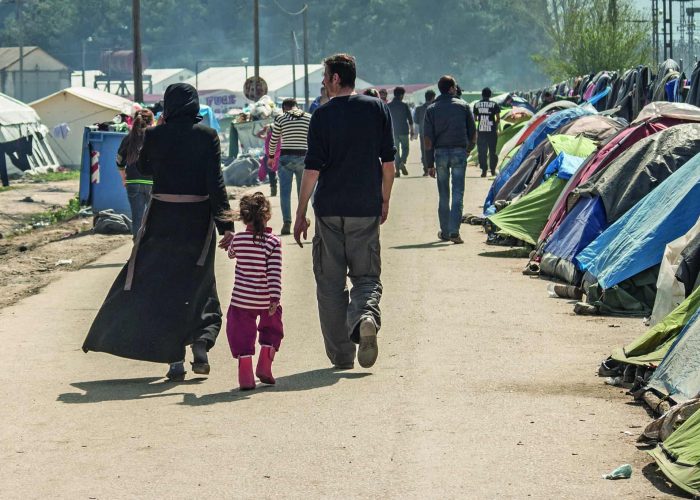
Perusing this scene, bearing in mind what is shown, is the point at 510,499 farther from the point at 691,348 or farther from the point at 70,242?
the point at 70,242

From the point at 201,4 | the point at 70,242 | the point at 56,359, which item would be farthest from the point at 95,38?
the point at 56,359

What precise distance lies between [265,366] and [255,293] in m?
0.43

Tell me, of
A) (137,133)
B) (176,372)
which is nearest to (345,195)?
(176,372)

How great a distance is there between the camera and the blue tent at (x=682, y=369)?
7094mm

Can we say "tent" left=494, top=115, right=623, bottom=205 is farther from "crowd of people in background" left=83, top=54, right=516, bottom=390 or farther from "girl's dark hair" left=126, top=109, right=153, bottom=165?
"crowd of people in background" left=83, top=54, right=516, bottom=390

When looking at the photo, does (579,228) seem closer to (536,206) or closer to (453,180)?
(536,206)

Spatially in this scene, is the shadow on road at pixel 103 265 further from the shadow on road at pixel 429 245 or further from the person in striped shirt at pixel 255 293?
the person in striped shirt at pixel 255 293

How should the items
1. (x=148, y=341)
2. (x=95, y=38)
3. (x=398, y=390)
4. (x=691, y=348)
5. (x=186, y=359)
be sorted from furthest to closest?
1. (x=95, y=38)
2. (x=186, y=359)
3. (x=148, y=341)
4. (x=398, y=390)
5. (x=691, y=348)

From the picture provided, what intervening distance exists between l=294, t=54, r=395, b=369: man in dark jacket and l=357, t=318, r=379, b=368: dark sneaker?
0.15 metres

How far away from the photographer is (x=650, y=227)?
1088 centimetres

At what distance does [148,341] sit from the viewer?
27.8 ft

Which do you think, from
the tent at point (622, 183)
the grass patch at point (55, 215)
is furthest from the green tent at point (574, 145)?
the grass patch at point (55, 215)

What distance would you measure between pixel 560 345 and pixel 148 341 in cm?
281

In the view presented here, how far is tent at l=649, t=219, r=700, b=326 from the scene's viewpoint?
356 inches
